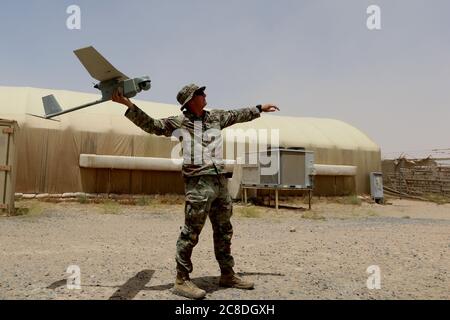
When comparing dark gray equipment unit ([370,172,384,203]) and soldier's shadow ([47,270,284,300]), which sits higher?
dark gray equipment unit ([370,172,384,203])

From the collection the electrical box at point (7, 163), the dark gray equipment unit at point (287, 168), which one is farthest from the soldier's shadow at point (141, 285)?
the dark gray equipment unit at point (287, 168)

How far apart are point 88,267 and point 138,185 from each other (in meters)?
11.8

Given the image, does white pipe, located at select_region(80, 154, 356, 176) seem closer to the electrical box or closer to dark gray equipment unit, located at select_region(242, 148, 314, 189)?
dark gray equipment unit, located at select_region(242, 148, 314, 189)

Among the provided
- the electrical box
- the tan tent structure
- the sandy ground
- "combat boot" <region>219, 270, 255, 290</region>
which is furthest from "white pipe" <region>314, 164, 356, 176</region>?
"combat boot" <region>219, 270, 255, 290</region>

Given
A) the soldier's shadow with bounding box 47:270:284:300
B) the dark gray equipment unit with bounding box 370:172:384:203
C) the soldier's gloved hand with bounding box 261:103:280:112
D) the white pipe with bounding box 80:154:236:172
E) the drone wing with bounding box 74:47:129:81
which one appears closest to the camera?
the drone wing with bounding box 74:47:129:81

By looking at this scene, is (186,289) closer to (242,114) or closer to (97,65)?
(242,114)

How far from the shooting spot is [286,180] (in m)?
14.3

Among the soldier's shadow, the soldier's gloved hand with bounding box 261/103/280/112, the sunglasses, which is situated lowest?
the soldier's shadow

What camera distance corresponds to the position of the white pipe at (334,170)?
768 inches

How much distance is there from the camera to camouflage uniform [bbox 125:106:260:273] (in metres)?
3.65

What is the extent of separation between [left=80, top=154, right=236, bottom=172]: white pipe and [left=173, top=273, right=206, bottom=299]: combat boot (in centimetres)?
1226

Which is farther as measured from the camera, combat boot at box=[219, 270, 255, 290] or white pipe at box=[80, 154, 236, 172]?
white pipe at box=[80, 154, 236, 172]

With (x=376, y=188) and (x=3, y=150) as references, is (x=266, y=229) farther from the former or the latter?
(x=376, y=188)

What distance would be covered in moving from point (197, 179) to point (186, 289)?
1.09 meters
